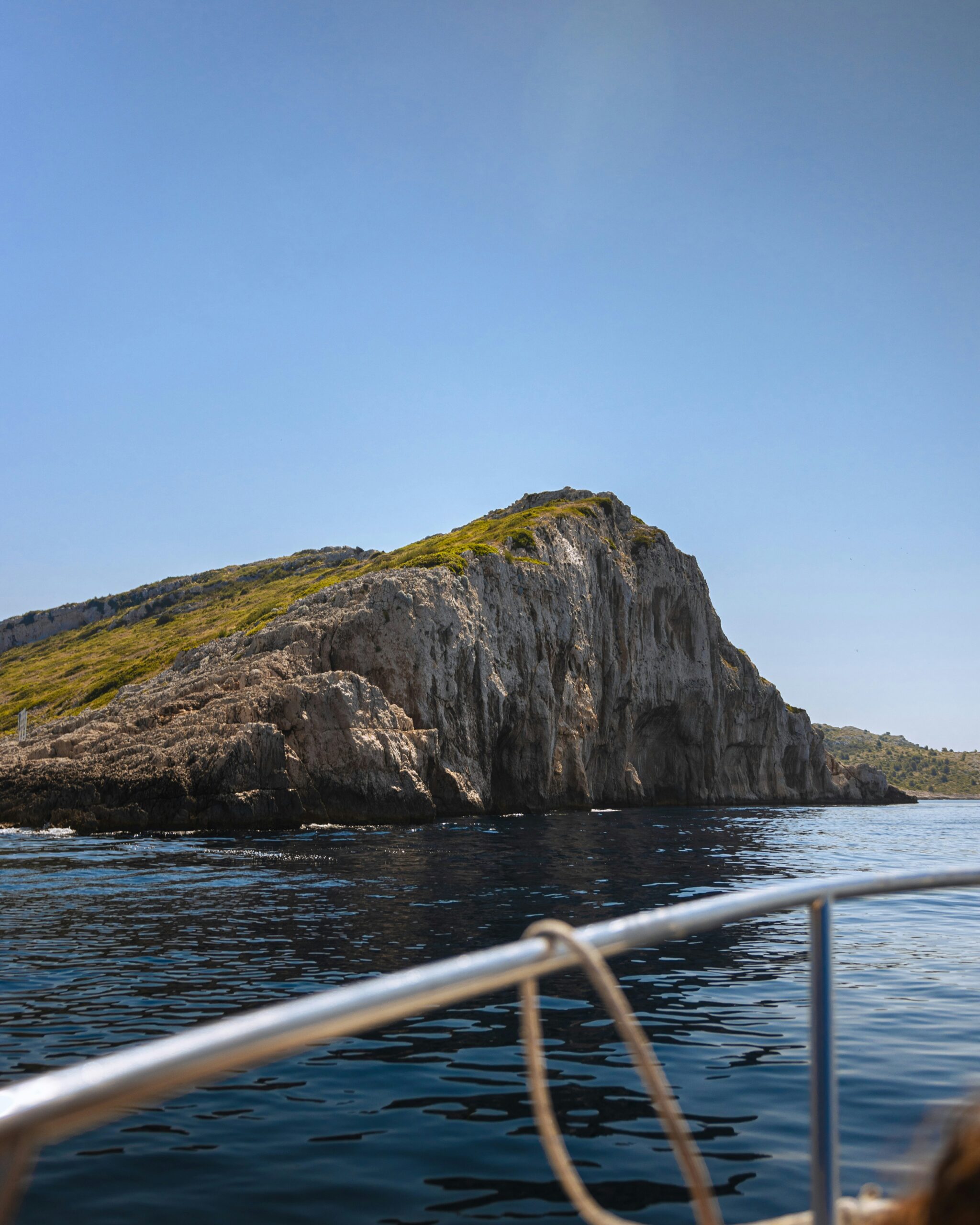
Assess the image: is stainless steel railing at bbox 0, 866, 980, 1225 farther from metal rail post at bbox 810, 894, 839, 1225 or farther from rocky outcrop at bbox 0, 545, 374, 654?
rocky outcrop at bbox 0, 545, 374, 654

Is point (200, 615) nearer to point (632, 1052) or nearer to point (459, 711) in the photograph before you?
point (459, 711)

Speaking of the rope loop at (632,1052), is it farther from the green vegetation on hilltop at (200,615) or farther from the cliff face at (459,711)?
the green vegetation on hilltop at (200,615)

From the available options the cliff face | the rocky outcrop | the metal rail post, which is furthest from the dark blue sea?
the rocky outcrop

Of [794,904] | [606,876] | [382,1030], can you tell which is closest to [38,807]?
[606,876]

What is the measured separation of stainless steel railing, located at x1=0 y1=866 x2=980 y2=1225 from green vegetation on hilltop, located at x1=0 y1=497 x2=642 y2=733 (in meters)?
57.1

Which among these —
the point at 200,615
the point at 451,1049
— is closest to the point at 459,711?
the point at 451,1049

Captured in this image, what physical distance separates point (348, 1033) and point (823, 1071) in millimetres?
1441

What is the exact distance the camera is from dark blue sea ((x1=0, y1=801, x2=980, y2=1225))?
5.63 meters

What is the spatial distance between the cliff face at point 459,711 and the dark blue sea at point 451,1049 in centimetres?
1817

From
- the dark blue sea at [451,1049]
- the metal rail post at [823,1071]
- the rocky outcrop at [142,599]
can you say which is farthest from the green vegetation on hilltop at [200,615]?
the metal rail post at [823,1071]

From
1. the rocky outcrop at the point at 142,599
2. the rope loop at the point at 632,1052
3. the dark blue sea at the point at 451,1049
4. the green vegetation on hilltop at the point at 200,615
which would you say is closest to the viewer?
the rope loop at the point at 632,1052

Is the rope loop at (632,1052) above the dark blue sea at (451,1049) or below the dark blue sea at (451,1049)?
above

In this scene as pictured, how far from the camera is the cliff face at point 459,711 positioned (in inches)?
1524

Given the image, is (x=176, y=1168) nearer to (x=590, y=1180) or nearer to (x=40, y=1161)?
(x=40, y=1161)
